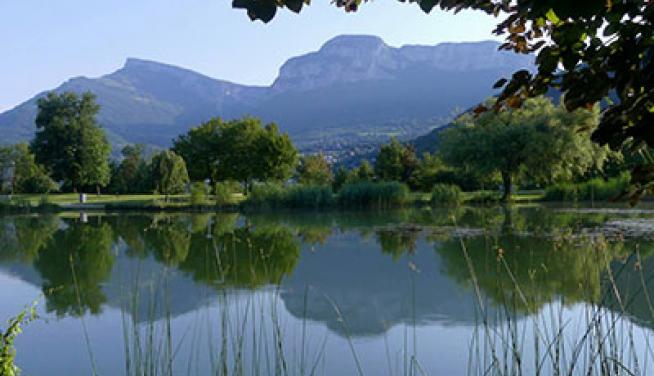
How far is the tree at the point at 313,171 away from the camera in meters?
26.8

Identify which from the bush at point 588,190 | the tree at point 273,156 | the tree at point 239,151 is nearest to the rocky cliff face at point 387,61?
the tree at point 239,151

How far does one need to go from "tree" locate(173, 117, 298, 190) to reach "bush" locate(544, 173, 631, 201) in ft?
35.6

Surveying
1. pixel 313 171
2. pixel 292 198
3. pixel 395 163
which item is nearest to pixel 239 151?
pixel 313 171

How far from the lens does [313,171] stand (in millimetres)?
Result: 28969

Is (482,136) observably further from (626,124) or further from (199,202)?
(626,124)

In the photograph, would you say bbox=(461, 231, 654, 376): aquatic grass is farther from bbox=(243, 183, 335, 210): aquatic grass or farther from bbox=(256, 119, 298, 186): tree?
bbox=(256, 119, 298, 186): tree

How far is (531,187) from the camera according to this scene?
2723cm

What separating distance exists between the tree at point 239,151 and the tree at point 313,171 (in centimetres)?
119

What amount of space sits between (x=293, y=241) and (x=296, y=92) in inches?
7071

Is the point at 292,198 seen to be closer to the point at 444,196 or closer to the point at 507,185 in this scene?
the point at 444,196

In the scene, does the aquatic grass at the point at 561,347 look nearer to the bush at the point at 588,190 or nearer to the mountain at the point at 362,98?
the bush at the point at 588,190

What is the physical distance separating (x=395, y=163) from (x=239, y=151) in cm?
709

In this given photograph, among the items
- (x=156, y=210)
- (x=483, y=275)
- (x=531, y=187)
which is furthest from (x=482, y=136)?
(x=483, y=275)

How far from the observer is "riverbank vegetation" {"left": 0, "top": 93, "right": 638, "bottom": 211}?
1866 centimetres
